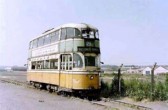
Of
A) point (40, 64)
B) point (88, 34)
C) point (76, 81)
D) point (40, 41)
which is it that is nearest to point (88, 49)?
point (88, 34)

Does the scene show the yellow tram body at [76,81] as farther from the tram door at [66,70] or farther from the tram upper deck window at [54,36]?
the tram upper deck window at [54,36]

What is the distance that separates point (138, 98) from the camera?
18391 millimetres

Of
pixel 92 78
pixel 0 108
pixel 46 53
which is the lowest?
pixel 0 108

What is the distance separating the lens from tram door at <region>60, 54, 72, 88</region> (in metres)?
20.1

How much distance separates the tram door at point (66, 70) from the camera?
20109 millimetres

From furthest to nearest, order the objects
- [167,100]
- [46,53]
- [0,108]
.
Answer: [46,53]
[167,100]
[0,108]

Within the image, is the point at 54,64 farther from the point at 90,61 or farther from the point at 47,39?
the point at 90,61

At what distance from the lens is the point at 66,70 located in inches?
810

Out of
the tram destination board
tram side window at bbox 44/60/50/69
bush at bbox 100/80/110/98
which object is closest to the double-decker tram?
the tram destination board

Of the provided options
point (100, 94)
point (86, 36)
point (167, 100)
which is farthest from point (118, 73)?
point (167, 100)

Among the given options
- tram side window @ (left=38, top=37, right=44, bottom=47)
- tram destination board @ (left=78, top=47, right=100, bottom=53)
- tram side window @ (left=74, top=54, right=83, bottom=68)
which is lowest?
tram side window @ (left=74, top=54, right=83, bottom=68)

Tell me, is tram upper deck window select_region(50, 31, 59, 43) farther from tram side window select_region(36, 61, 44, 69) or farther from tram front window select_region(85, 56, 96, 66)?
tram side window select_region(36, 61, 44, 69)

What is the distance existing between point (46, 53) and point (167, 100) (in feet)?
33.8

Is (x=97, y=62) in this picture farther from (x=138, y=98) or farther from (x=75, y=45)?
(x=138, y=98)
